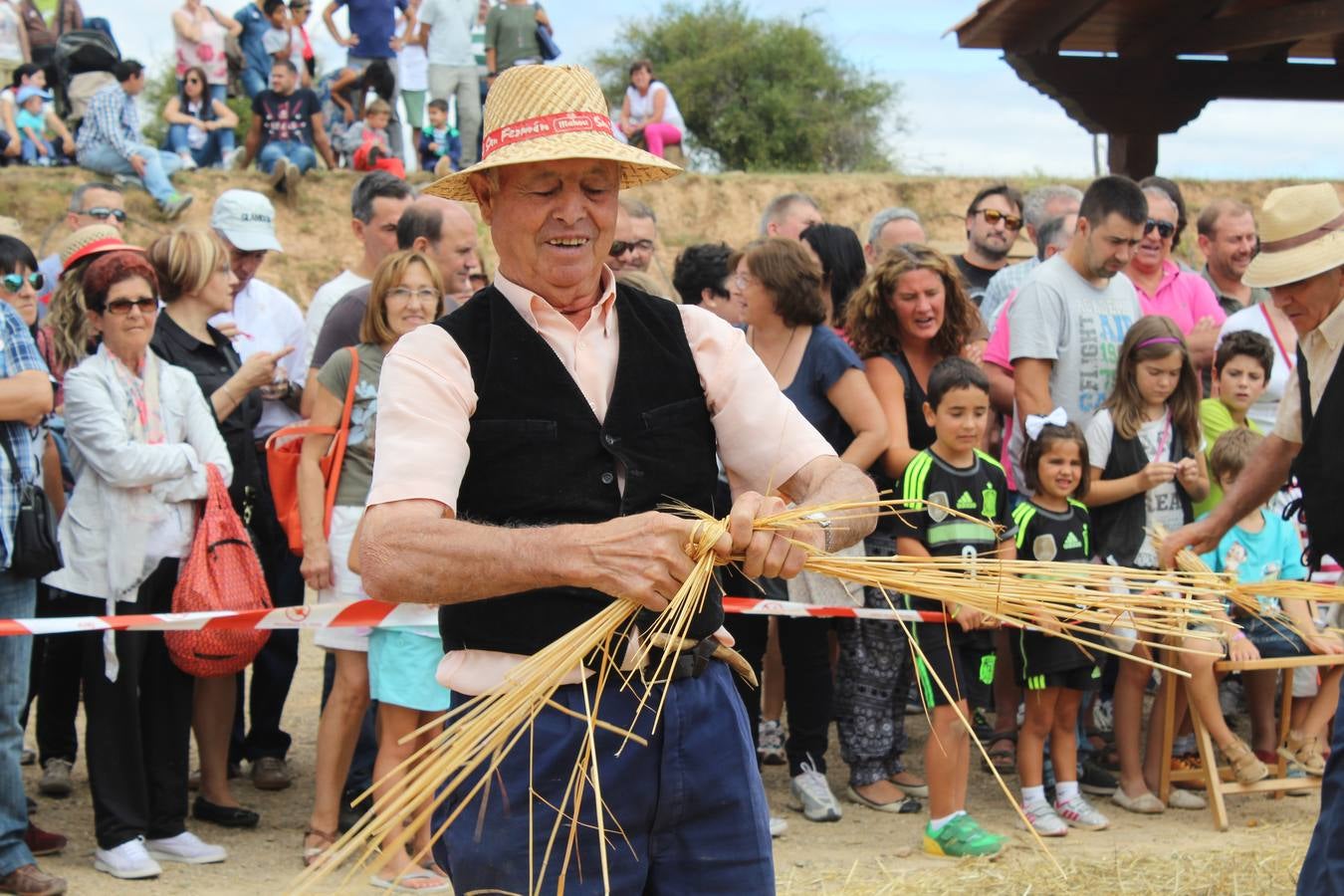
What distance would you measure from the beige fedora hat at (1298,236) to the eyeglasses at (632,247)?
3038 mm

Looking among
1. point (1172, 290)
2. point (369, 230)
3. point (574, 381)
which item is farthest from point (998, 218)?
point (574, 381)

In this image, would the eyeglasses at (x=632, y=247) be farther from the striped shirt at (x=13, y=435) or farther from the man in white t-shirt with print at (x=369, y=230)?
the striped shirt at (x=13, y=435)

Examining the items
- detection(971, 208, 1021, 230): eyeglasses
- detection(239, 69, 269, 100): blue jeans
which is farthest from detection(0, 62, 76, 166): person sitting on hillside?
detection(971, 208, 1021, 230): eyeglasses

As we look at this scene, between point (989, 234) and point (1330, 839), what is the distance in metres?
5.16

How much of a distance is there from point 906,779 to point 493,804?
436cm

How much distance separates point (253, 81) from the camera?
15.7 m

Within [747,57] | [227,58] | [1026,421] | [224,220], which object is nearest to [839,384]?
[1026,421]

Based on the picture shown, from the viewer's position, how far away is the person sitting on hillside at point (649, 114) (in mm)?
16734

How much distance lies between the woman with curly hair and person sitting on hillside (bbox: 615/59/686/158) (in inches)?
411

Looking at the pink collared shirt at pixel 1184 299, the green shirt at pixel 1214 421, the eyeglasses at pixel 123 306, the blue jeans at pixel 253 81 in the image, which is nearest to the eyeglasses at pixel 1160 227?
the pink collared shirt at pixel 1184 299

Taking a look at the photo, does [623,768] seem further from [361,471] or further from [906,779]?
[906,779]

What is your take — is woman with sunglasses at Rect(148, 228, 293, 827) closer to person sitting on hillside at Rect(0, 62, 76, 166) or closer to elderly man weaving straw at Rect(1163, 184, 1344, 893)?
elderly man weaving straw at Rect(1163, 184, 1344, 893)

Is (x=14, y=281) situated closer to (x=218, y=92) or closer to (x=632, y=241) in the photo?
(x=632, y=241)

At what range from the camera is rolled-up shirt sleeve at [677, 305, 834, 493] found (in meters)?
2.93
